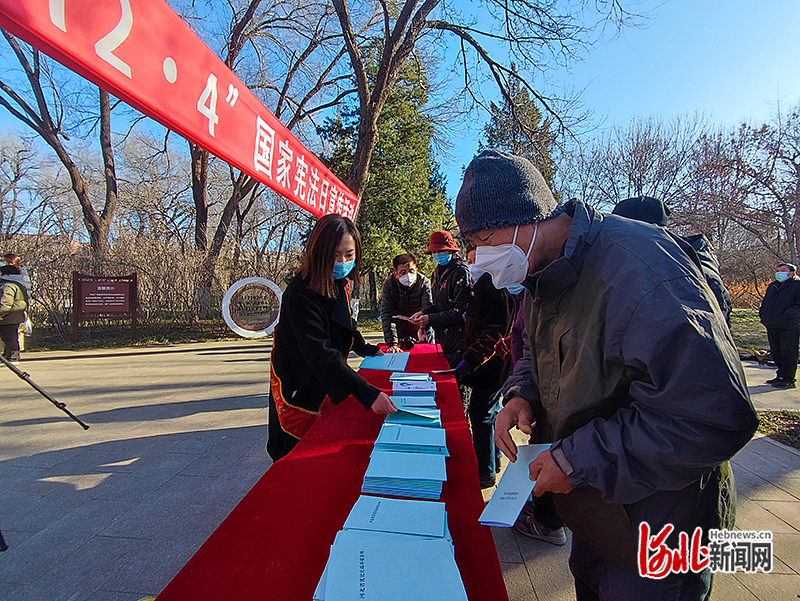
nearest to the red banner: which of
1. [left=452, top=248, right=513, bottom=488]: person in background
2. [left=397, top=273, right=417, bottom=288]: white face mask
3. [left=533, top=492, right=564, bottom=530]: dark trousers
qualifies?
[left=452, top=248, right=513, bottom=488]: person in background

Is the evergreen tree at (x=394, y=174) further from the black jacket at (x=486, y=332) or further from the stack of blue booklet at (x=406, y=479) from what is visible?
the stack of blue booklet at (x=406, y=479)

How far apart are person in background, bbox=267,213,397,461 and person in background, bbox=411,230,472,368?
1.32 metres

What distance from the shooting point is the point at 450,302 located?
11.0 ft

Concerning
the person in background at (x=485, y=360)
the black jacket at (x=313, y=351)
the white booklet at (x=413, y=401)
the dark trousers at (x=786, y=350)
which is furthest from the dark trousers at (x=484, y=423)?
the dark trousers at (x=786, y=350)

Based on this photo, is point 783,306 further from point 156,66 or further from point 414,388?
point 156,66

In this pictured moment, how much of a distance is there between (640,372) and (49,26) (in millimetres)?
1876

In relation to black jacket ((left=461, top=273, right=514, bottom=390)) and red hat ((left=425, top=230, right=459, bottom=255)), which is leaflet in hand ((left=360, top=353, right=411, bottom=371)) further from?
red hat ((left=425, top=230, right=459, bottom=255))

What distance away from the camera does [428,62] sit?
9695 millimetres

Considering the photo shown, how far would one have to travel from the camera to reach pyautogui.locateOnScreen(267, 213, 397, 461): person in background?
1672 mm

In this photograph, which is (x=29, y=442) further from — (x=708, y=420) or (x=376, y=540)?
(x=708, y=420)

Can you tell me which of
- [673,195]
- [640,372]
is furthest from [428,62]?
[673,195]

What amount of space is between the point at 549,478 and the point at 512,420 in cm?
36

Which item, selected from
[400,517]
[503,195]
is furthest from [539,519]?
[503,195]

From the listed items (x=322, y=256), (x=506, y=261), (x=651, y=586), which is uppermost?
(x=322, y=256)
